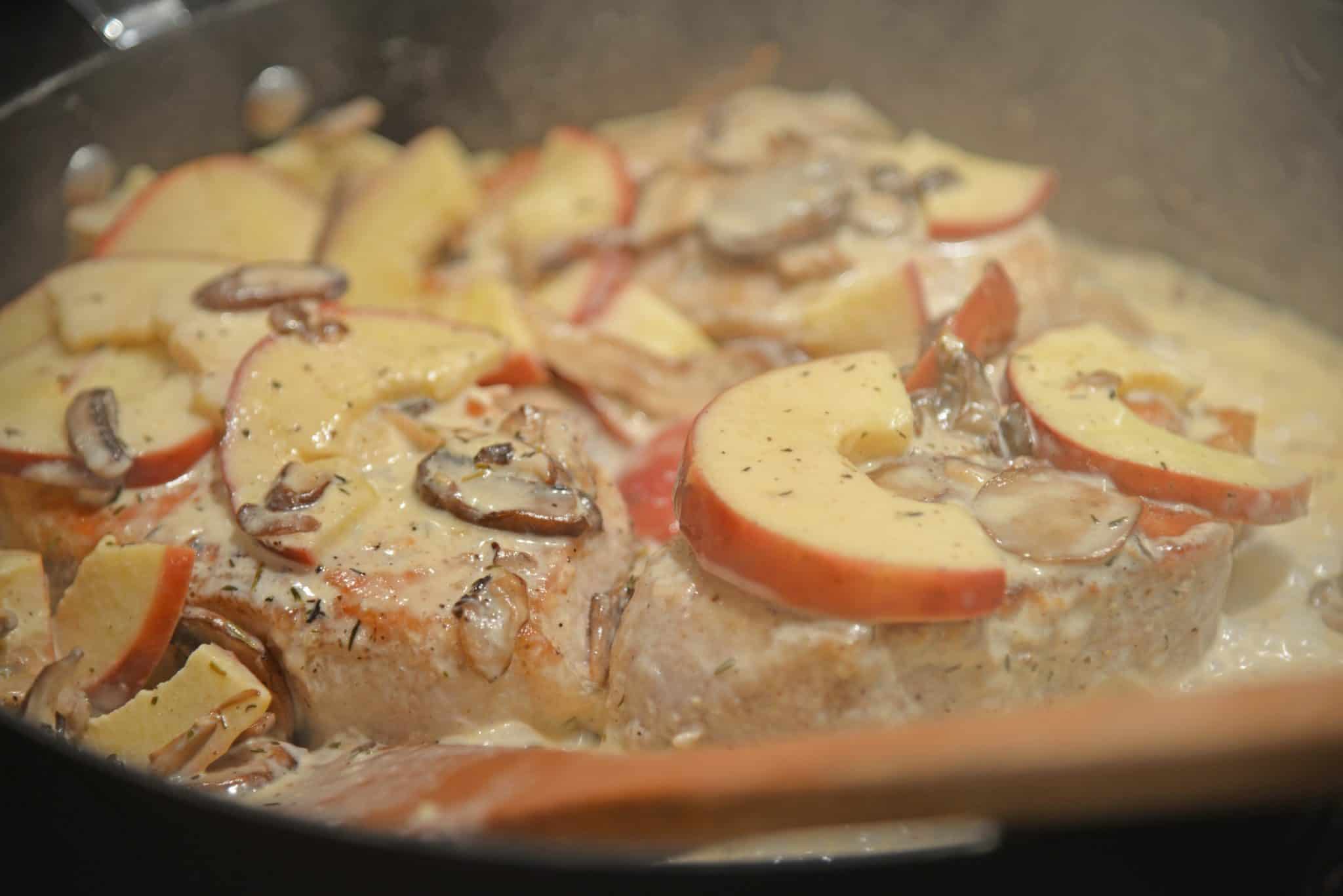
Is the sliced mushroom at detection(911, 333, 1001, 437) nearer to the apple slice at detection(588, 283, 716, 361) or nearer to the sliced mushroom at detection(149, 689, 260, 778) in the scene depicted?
the apple slice at detection(588, 283, 716, 361)

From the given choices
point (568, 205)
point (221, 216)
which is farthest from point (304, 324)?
point (568, 205)

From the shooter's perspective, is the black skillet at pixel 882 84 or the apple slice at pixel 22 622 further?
the black skillet at pixel 882 84

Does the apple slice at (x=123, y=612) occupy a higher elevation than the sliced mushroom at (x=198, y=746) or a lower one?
higher

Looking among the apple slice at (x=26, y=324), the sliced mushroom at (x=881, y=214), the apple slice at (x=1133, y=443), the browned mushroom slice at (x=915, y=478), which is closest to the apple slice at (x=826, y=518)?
the browned mushroom slice at (x=915, y=478)

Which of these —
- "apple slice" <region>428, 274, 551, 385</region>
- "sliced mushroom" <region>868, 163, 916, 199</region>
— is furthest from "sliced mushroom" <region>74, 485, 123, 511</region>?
"sliced mushroom" <region>868, 163, 916, 199</region>

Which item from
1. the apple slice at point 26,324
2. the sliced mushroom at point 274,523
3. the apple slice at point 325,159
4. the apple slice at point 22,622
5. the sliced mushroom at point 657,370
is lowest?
the sliced mushroom at point 657,370

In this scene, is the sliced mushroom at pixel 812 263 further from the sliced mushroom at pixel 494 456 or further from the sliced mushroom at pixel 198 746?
the sliced mushroom at pixel 198 746

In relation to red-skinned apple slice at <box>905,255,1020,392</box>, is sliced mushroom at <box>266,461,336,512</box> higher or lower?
higher
